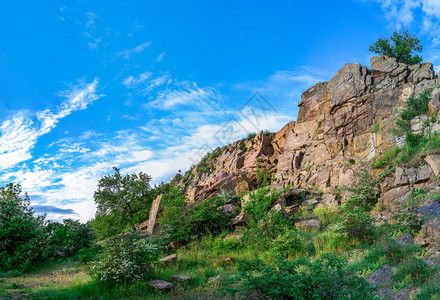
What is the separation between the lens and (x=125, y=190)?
87.1 feet

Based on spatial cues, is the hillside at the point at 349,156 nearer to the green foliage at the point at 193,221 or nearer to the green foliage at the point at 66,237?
the green foliage at the point at 193,221

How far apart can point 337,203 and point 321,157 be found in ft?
21.5

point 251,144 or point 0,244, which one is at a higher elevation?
point 251,144

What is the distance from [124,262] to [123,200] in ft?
58.6

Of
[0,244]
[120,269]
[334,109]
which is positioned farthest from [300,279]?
[334,109]

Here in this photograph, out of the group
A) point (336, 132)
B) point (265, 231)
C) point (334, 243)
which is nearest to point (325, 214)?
point (265, 231)

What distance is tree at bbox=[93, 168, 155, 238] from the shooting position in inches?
1014

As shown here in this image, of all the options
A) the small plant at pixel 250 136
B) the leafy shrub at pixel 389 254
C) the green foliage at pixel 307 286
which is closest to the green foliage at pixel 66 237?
the green foliage at pixel 307 286

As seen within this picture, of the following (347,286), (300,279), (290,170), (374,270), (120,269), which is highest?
(290,170)

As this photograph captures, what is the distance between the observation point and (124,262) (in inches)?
366

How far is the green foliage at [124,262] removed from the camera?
9.28 m

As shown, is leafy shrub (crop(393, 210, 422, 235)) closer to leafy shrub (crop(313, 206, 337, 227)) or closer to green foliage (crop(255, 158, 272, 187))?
leafy shrub (crop(313, 206, 337, 227))

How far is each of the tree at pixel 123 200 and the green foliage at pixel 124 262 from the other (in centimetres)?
1584

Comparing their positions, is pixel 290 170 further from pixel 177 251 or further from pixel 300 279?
pixel 300 279
